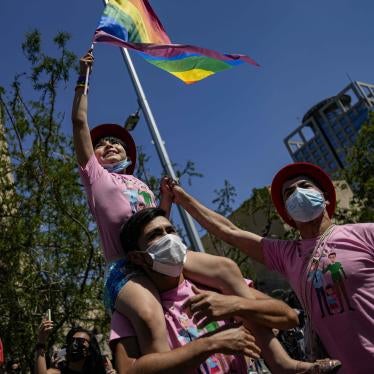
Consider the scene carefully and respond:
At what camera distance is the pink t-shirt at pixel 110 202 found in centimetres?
275

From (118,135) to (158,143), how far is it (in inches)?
145

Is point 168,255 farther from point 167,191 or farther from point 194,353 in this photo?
point 167,191

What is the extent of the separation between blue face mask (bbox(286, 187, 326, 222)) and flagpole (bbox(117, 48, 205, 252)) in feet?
10.2

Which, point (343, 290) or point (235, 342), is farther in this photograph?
point (343, 290)

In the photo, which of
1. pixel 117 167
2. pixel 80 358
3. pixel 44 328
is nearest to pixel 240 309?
pixel 117 167

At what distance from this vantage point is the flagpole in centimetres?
661

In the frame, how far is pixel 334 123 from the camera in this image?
358 feet

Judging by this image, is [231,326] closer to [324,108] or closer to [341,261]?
[341,261]

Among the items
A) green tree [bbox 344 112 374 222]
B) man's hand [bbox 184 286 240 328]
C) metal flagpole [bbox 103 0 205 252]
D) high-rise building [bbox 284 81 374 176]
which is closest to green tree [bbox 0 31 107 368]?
metal flagpole [bbox 103 0 205 252]

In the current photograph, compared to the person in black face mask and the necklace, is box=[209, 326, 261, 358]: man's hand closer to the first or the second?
the necklace

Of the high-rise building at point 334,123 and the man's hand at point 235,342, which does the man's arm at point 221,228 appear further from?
the high-rise building at point 334,123

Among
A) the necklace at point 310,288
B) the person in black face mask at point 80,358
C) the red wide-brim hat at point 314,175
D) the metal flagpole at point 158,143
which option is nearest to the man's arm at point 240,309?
the necklace at point 310,288

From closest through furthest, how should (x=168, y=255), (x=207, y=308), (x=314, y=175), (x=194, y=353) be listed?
1. (x=194, y=353)
2. (x=207, y=308)
3. (x=168, y=255)
4. (x=314, y=175)

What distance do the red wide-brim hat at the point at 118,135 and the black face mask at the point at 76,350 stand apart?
2.22m
